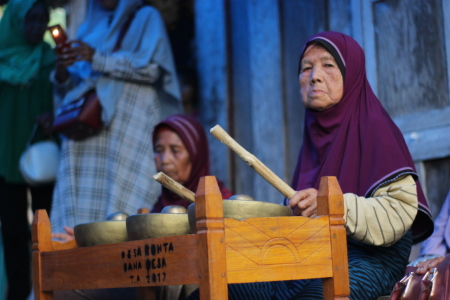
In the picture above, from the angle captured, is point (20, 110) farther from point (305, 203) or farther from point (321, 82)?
point (305, 203)

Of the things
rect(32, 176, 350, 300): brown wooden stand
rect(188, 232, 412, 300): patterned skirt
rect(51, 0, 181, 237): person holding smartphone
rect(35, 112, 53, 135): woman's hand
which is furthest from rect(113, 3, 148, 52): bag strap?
rect(32, 176, 350, 300): brown wooden stand

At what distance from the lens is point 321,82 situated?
10.0 feet

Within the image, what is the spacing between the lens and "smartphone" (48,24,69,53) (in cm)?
462

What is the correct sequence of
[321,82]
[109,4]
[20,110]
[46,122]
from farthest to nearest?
[20,110]
[46,122]
[109,4]
[321,82]

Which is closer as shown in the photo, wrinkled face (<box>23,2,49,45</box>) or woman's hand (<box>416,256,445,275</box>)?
woman's hand (<box>416,256,445,275</box>)

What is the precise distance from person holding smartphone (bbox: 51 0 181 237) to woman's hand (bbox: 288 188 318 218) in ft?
7.37

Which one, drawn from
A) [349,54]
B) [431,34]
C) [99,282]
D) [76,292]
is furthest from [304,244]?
[431,34]

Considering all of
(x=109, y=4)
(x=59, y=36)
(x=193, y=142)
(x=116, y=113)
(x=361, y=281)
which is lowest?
(x=361, y=281)

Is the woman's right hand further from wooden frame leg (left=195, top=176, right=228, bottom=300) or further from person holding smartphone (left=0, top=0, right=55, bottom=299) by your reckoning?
wooden frame leg (left=195, top=176, right=228, bottom=300)

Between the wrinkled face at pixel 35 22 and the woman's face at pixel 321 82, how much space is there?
278 centimetres

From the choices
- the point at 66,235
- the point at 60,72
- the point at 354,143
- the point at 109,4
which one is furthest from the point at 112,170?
the point at 354,143

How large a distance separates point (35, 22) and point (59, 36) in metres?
0.77

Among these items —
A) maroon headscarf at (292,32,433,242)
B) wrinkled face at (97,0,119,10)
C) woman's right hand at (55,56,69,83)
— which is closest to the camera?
maroon headscarf at (292,32,433,242)

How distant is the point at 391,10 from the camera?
4.05 metres
